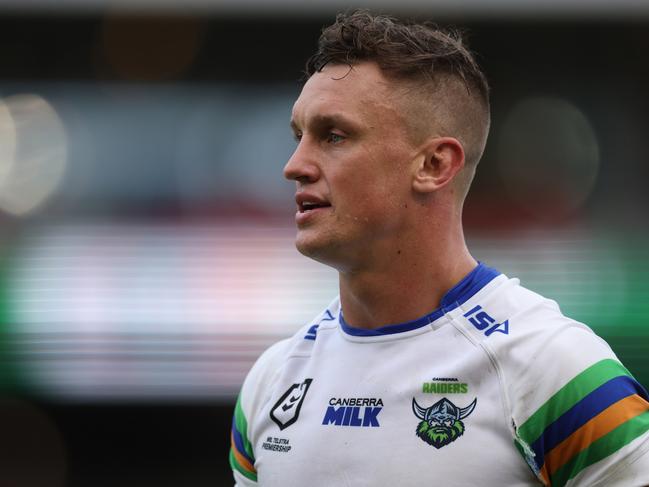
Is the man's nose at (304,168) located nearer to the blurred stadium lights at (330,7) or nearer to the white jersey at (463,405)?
the white jersey at (463,405)

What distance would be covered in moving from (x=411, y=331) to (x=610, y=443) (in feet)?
2.05

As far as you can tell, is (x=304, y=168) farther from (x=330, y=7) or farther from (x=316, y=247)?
(x=330, y=7)

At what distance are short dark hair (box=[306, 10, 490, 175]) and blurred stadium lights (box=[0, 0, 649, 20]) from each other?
4364 mm

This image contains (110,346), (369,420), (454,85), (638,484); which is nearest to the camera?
(638,484)

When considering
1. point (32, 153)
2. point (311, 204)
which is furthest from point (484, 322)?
point (32, 153)

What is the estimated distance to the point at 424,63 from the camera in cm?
267

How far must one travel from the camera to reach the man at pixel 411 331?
7.61 ft

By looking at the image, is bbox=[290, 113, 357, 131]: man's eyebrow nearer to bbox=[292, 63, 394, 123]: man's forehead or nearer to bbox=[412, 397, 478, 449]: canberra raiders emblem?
bbox=[292, 63, 394, 123]: man's forehead

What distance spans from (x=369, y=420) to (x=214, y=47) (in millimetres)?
5236

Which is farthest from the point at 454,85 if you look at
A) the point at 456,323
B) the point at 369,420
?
the point at 369,420

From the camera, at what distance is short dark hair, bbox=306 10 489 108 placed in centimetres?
266

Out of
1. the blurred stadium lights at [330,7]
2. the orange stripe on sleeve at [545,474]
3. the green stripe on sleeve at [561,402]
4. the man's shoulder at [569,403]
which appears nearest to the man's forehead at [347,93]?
the man's shoulder at [569,403]

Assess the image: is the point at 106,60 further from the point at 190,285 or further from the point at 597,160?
the point at 597,160

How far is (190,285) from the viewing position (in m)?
7.07
